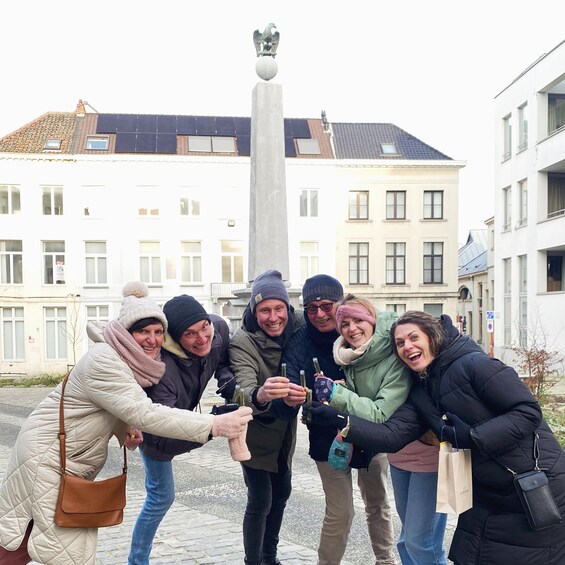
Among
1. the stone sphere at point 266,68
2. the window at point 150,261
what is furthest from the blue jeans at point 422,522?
the window at point 150,261

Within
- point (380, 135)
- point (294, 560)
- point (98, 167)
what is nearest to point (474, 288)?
point (380, 135)

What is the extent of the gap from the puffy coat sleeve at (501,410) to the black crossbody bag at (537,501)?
Result: 161 millimetres

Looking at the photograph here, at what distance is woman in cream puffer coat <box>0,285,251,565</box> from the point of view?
2852 millimetres

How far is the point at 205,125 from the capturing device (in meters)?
33.5

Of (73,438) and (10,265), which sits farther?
(10,265)

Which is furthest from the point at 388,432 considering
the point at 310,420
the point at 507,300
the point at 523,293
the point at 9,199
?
the point at 9,199

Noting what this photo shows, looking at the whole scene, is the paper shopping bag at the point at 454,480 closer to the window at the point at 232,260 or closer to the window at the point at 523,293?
the window at the point at 523,293

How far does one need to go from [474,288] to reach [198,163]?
29.7 meters

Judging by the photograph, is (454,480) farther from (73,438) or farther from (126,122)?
(126,122)

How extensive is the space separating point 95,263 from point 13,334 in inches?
212

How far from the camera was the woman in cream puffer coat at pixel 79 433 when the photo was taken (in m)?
2.85

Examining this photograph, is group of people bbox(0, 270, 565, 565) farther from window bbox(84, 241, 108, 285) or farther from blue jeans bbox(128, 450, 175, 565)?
window bbox(84, 241, 108, 285)

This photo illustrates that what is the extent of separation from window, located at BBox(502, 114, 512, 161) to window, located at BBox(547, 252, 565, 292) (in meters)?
5.39

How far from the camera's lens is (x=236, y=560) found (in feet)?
14.2
